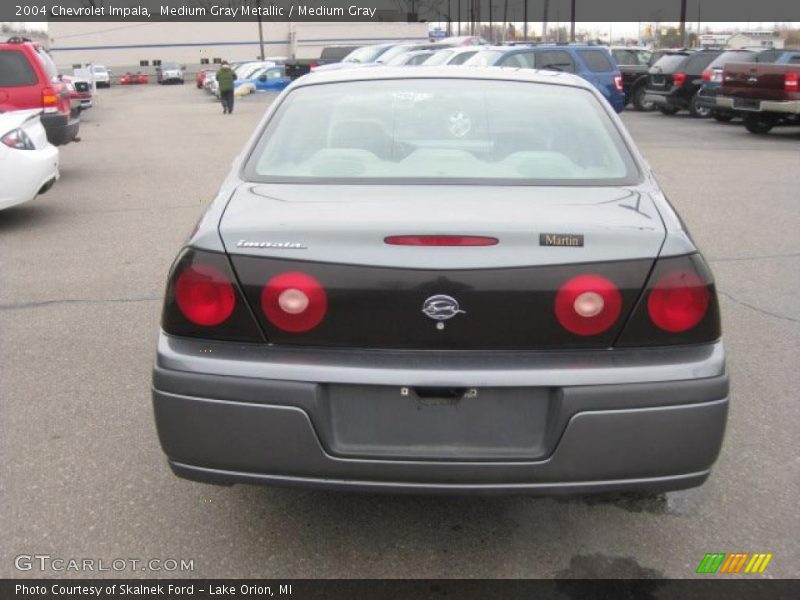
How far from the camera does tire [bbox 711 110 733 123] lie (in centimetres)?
1970

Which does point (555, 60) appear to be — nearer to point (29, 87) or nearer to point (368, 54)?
point (29, 87)

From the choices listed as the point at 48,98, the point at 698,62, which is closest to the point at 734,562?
the point at 48,98

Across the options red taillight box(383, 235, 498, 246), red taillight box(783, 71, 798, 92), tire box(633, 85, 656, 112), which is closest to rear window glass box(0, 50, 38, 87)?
red taillight box(383, 235, 498, 246)

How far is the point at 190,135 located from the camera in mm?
19391

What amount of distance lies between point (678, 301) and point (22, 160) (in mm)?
7603

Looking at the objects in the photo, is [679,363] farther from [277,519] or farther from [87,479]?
[87,479]

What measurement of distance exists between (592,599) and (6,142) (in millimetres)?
7601

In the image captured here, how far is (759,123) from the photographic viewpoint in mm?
17812

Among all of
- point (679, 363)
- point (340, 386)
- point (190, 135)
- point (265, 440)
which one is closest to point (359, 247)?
point (340, 386)

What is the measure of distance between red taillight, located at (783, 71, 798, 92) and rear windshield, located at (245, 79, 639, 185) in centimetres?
1340

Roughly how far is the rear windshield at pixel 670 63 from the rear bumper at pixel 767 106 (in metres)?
4.54

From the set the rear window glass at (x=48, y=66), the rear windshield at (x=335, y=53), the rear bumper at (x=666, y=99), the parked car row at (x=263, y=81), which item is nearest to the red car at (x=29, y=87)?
the rear window glass at (x=48, y=66)

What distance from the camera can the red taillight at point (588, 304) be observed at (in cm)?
255

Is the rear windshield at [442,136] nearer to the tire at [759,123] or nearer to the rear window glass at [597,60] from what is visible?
the rear window glass at [597,60]
